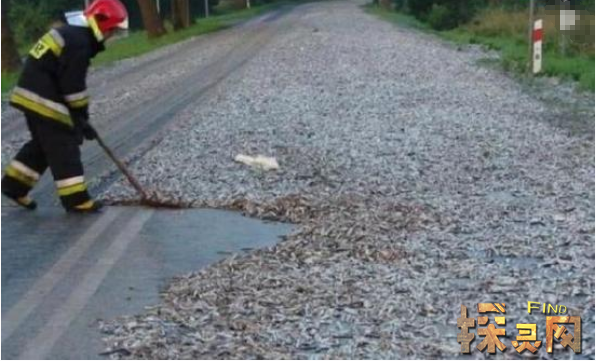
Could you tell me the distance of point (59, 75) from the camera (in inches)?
393

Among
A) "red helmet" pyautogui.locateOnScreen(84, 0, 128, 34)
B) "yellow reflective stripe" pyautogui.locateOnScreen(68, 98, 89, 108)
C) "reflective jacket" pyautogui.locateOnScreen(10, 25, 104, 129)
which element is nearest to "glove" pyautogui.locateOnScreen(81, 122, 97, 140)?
"reflective jacket" pyautogui.locateOnScreen(10, 25, 104, 129)

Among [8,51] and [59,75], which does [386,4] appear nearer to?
[8,51]

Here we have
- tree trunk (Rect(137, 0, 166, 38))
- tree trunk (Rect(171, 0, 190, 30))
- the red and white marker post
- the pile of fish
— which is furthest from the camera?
tree trunk (Rect(171, 0, 190, 30))

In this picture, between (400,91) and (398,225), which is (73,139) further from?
(400,91)

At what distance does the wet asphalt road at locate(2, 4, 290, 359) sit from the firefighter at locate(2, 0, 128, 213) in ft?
0.95

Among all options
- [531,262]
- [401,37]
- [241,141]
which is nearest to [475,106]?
[241,141]

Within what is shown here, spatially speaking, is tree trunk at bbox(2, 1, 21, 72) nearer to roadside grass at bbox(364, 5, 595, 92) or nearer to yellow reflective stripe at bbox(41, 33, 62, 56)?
roadside grass at bbox(364, 5, 595, 92)

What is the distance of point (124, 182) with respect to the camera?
452 inches

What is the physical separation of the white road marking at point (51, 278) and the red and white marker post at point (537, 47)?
1506 cm

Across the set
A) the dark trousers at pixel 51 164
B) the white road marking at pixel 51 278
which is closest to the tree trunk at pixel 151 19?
the dark trousers at pixel 51 164

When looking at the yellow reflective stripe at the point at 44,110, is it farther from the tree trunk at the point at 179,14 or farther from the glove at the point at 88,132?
the tree trunk at the point at 179,14

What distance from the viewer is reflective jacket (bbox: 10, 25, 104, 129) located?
9.92m

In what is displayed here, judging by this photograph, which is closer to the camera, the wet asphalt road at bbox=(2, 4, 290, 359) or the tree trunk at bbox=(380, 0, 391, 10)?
the wet asphalt road at bbox=(2, 4, 290, 359)

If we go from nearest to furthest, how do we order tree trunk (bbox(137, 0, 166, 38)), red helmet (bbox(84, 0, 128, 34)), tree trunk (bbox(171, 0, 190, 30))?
red helmet (bbox(84, 0, 128, 34)) → tree trunk (bbox(137, 0, 166, 38)) → tree trunk (bbox(171, 0, 190, 30))
